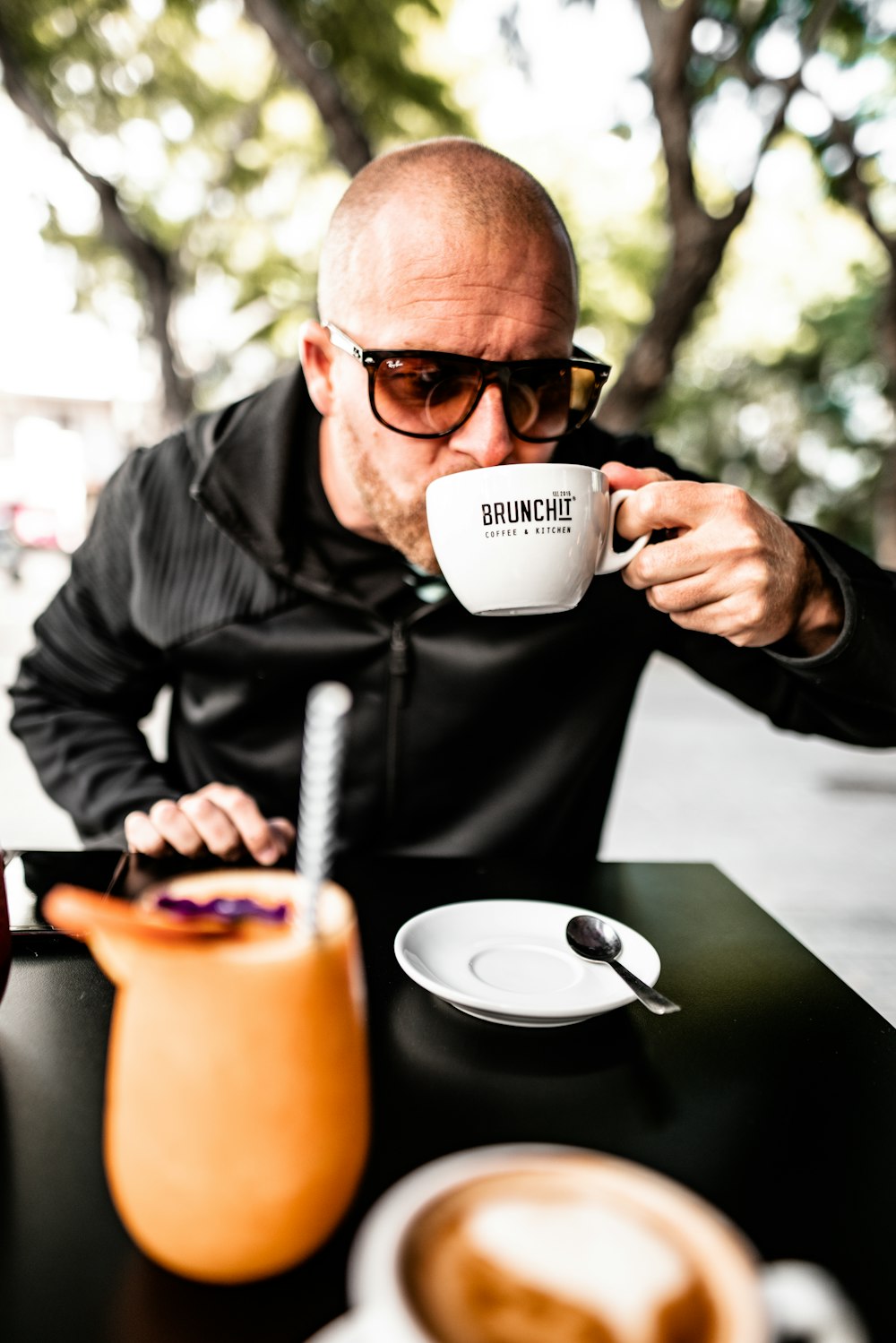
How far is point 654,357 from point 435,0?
9.32ft

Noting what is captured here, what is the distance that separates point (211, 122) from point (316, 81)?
371cm

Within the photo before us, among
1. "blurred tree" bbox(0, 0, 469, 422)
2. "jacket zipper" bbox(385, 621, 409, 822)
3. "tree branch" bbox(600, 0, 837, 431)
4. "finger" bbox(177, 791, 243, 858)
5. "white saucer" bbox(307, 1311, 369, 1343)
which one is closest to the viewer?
"white saucer" bbox(307, 1311, 369, 1343)

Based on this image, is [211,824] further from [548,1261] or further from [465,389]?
[548,1261]

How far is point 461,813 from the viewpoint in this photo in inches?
63.3

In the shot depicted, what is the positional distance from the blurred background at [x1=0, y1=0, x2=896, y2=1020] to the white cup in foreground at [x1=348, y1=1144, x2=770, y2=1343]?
2.38 meters

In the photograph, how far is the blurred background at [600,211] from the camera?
446 cm

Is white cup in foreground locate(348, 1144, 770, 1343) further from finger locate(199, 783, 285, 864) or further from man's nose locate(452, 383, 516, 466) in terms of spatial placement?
man's nose locate(452, 383, 516, 466)

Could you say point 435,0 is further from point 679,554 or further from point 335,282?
point 679,554

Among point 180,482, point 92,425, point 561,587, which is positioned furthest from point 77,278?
point 92,425

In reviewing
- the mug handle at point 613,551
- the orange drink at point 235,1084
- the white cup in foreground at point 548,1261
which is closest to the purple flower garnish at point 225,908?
the orange drink at point 235,1084

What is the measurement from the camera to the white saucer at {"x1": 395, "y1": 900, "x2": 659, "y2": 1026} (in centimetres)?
78

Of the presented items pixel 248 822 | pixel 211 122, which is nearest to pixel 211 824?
pixel 248 822

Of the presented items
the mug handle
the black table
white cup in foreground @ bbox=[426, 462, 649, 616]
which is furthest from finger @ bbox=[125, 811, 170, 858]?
the mug handle

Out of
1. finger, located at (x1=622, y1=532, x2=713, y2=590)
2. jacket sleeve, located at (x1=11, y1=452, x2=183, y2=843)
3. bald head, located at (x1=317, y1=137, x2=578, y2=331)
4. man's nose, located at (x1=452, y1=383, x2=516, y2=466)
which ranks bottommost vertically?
jacket sleeve, located at (x1=11, y1=452, x2=183, y2=843)
